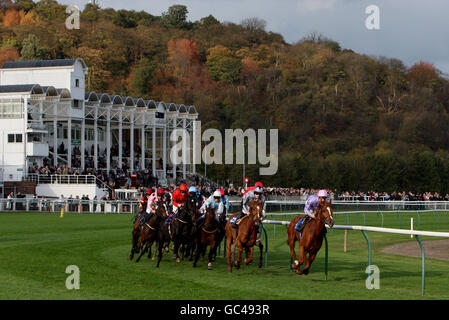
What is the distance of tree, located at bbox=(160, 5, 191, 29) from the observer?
133250 millimetres

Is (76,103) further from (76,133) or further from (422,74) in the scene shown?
(422,74)

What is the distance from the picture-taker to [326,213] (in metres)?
12.7

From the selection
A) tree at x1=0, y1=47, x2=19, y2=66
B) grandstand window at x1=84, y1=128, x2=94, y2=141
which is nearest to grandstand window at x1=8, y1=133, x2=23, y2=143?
grandstand window at x1=84, y1=128, x2=94, y2=141

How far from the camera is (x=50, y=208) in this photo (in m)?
40.5

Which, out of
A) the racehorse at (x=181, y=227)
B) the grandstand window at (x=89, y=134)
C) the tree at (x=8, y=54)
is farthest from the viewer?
the tree at (x=8, y=54)

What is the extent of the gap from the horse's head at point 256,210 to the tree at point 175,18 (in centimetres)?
12142

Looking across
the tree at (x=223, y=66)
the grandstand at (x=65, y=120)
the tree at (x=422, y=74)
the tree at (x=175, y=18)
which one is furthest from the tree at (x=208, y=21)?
the grandstand at (x=65, y=120)

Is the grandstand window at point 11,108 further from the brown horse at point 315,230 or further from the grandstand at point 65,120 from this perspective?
the brown horse at point 315,230

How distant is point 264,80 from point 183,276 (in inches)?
3536

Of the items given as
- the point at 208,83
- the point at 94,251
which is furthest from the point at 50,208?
the point at 208,83

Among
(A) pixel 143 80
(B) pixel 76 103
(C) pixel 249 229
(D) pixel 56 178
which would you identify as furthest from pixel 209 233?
(A) pixel 143 80

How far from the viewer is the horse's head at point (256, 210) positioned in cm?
1402

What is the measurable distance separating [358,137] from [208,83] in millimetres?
24168
